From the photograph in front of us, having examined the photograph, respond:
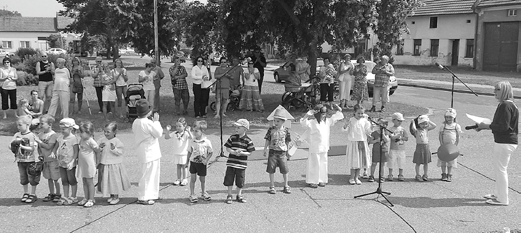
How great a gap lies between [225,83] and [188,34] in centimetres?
257

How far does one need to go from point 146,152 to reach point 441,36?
3769 cm

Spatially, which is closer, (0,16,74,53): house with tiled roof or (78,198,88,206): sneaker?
(78,198,88,206): sneaker

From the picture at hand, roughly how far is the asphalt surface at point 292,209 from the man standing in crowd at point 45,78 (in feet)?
17.0

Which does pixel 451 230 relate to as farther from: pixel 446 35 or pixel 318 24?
pixel 446 35

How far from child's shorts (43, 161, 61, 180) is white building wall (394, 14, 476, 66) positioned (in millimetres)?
36498

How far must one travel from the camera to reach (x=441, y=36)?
1596 inches

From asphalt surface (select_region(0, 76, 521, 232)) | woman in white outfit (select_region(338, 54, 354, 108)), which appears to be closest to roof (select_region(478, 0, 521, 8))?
woman in white outfit (select_region(338, 54, 354, 108))

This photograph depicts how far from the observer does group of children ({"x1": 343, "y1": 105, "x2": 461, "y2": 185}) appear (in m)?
8.69

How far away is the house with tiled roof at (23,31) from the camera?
3546 inches

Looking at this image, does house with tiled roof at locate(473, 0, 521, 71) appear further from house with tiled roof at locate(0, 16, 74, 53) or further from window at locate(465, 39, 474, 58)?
house with tiled roof at locate(0, 16, 74, 53)

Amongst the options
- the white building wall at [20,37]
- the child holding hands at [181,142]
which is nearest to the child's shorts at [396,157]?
the child holding hands at [181,142]

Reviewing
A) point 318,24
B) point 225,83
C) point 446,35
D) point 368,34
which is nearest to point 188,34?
point 225,83

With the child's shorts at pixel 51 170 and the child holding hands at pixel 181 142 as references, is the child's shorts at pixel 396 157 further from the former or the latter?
the child's shorts at pixel 51 170

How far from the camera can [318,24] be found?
48.3 feet
